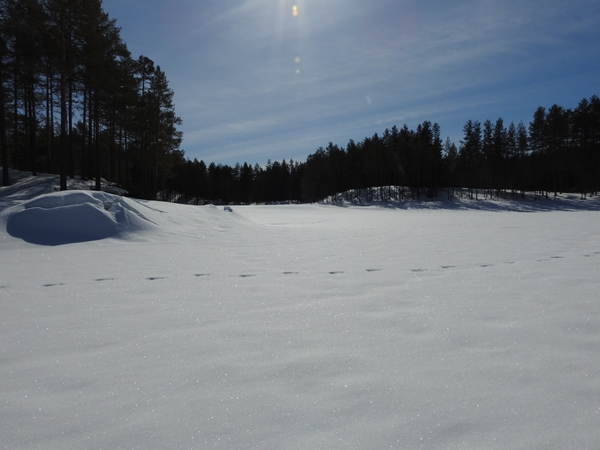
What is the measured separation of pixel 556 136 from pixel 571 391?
57.3 meters

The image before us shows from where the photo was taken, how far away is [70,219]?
7.65 metres

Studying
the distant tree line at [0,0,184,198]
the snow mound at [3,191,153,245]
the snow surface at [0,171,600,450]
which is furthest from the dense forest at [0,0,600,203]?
the snow surface at [0,171,600,450]

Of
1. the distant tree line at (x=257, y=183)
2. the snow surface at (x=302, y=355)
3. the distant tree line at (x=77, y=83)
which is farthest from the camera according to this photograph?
the distant tree line at (x=257, y=183)

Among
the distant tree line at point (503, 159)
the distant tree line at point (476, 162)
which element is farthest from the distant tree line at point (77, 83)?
the distant tree line at point (503, 159)

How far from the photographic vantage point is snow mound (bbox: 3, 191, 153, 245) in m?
7.26

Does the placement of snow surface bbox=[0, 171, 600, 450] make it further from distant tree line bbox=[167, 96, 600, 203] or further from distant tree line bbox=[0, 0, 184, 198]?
distant tree line bbox=[167, 96, 600, 203]

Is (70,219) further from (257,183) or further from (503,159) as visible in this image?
(257,183)

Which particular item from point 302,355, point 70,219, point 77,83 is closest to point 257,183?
point 77,83

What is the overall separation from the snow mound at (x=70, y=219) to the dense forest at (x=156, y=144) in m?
9.70

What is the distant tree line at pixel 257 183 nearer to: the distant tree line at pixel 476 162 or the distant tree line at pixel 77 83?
the distant tree line at pixel 476 162

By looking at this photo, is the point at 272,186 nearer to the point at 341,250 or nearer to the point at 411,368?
the point at 341,250

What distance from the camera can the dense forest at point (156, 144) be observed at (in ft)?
55.2

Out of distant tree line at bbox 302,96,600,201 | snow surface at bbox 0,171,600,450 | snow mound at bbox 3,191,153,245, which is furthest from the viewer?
distant tree line at bbox 302,96,600,201

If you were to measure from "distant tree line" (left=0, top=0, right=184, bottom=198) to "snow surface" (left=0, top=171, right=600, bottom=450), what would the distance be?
1615cm
